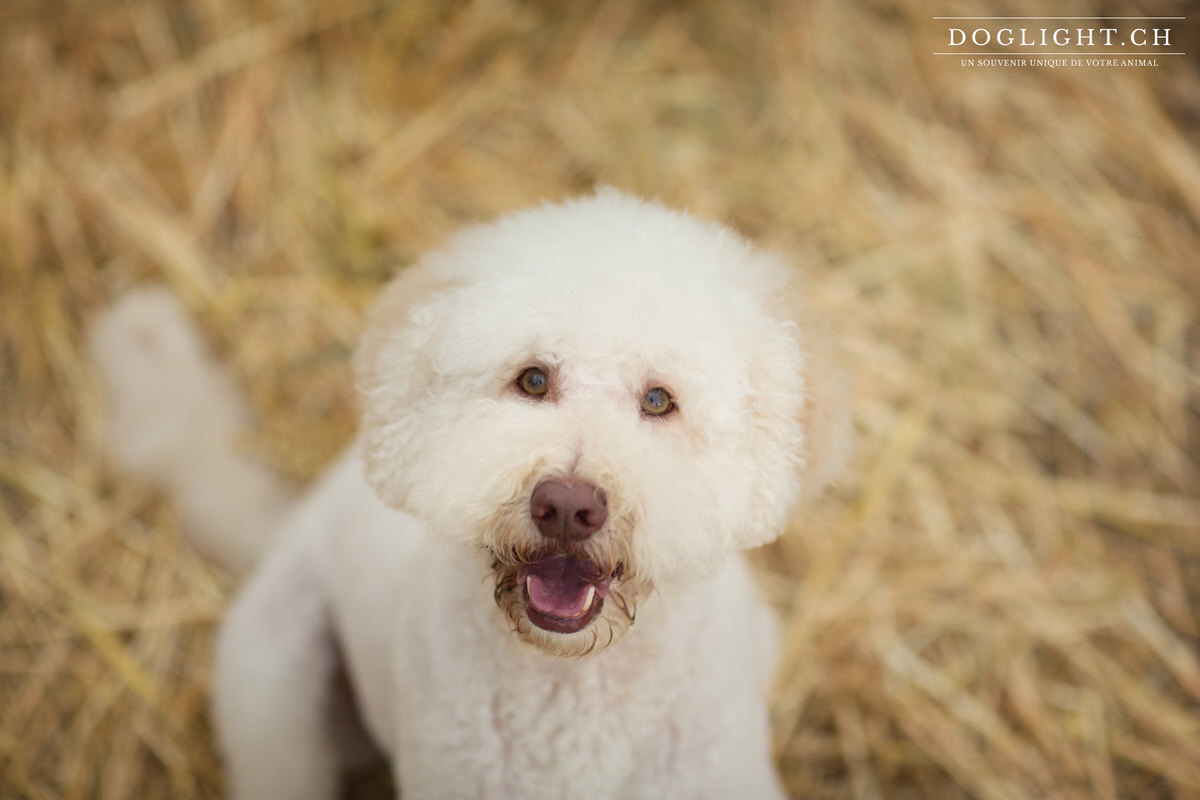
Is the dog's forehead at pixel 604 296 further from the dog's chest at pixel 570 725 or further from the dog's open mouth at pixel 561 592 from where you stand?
the dog's chest at pixel 570 725

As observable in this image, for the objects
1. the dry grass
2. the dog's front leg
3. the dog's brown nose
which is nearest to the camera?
the dog's brown nose

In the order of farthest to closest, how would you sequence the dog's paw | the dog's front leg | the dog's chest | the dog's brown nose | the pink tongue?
1. the dog's paw
2. the dog's front leg
3. the dog's chest
4. the pink tongue
5. the dog's brown nose

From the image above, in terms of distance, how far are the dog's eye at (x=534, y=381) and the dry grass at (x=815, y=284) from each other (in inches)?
44.1

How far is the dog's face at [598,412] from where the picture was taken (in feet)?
2.95

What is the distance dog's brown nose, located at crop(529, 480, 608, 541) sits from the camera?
86 cm

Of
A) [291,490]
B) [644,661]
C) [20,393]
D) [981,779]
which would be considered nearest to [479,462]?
[644,661]

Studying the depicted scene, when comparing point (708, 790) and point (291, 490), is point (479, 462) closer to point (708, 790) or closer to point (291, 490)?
point (708, 790)

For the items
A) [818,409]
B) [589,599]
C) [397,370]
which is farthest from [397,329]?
[818,409]

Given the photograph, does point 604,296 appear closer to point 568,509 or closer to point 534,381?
point 534,381

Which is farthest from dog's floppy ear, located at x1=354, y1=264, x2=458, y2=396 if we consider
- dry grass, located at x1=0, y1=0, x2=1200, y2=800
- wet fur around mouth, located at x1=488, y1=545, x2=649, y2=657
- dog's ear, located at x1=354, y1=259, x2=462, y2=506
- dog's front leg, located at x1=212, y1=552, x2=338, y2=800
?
dry grass, located at x1=0, y1=0, x2=1200, y2=800

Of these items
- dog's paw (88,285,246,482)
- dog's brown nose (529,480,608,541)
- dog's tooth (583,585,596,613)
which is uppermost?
dog's paw (88,285,246,482)

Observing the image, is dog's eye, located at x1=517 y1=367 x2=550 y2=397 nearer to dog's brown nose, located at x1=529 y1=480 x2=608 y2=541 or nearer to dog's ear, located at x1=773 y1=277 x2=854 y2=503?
dog's brown nose, located at x1=529 y1=480 x2=608 y2=541

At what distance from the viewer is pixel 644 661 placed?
1115 millimetres

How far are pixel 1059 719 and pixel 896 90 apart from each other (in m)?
1.72
